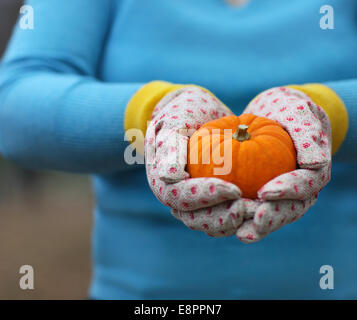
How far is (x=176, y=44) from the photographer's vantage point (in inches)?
37.1

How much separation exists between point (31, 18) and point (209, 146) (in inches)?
21.1

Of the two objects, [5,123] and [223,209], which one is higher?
[5,123]

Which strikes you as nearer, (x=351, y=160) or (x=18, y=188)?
(x=351, y=160)

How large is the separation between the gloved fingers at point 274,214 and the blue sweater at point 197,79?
333mm

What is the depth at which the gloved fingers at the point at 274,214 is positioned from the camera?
22.1 inches

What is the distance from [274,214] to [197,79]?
428 millimetres

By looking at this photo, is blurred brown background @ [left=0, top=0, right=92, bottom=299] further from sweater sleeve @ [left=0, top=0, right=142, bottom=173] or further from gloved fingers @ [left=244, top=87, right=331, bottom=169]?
gloved fingers @ [left=244, top=87, right=331, bottom=169]

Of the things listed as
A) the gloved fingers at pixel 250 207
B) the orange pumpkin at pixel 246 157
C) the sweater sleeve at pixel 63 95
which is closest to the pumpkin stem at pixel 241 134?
the orange pumpkin at pixel 246 157

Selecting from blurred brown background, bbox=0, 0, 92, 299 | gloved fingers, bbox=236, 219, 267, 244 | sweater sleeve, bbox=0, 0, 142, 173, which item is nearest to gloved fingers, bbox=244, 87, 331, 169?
gloved fingers, bbox=236, 219, 267, 244

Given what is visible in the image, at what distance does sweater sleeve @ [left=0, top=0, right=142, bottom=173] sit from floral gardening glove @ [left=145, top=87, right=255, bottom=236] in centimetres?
18

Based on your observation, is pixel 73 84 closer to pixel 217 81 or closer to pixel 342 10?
pixel 217 81

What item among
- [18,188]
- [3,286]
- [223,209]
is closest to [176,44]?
[223,209]

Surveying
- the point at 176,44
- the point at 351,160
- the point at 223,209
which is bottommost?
the point at 223,209

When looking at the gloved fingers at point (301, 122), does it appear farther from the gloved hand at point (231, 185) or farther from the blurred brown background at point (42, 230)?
the blurred brown background at point (42, 230)
